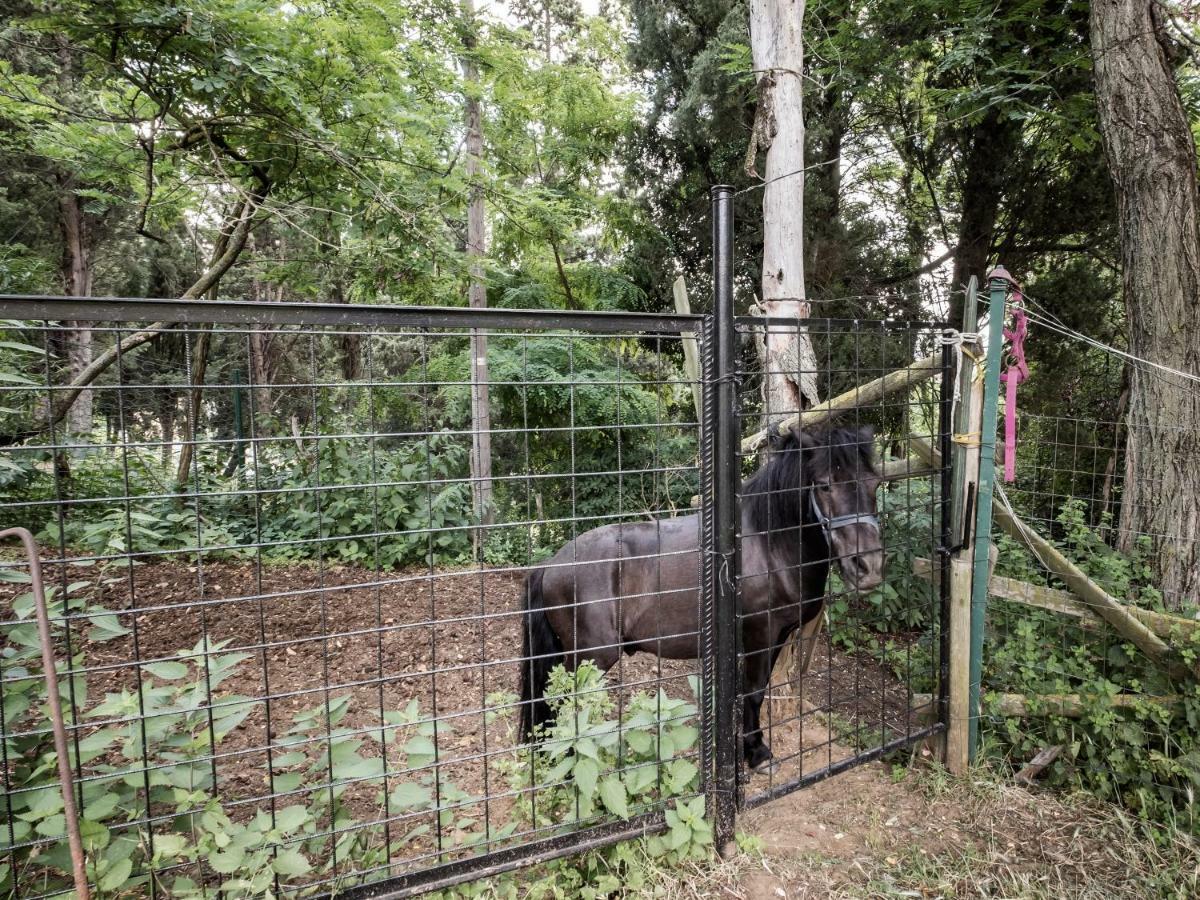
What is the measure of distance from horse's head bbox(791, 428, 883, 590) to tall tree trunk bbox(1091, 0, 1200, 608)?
1.96 meters

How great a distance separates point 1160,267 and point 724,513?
3.14 meters

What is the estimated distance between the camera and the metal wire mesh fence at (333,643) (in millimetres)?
1729

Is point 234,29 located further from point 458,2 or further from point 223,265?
point 458,2

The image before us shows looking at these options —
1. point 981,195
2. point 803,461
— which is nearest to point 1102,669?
point 803,461

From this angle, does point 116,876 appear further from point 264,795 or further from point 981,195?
point 981,195

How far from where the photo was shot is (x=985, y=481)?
2.89m

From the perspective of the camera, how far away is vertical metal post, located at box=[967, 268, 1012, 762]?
2.80 meters

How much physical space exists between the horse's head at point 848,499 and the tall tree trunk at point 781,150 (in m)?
1.53

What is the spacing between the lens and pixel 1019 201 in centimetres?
807

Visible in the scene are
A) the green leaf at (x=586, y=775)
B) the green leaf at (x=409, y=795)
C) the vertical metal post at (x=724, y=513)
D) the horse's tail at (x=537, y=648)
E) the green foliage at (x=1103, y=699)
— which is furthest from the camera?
the horse's tail at (x=537, y=648)

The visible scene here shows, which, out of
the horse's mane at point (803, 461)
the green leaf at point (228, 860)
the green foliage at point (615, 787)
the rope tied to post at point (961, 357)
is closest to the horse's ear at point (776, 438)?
the horse's mane at point (803, 461)

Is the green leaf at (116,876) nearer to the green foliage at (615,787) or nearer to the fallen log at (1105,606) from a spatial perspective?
the green foliage at (615,787)

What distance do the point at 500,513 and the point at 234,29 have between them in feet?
17.2

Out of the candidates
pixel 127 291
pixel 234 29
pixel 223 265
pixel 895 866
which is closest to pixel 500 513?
→ pixel 223 265
